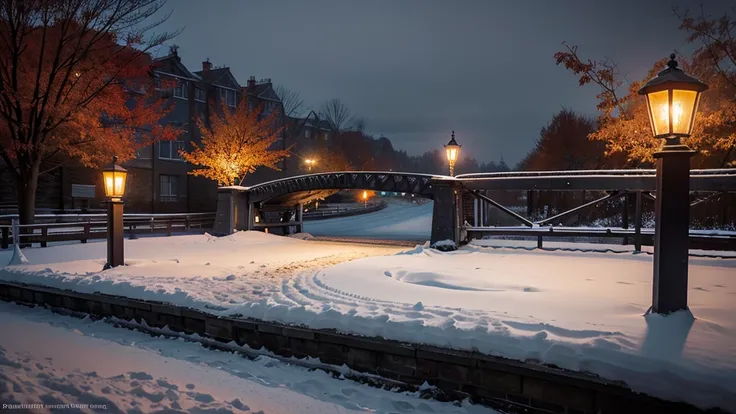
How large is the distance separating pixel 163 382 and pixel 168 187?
105 ft

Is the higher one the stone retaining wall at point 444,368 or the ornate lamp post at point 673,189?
the ornate lamp post at point 673,189

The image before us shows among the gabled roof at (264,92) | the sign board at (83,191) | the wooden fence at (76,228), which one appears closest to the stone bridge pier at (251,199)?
the wooden fence at (76,228)

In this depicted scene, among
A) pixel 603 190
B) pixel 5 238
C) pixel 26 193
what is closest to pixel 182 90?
pixel 26 193

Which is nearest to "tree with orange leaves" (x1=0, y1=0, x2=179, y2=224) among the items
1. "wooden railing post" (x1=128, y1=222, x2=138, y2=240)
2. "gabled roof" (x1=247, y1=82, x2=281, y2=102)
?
"wooden railing post" (x1=128, y1=222, x2=138, y2=240)

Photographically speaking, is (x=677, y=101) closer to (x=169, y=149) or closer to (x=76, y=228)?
(x=76, y=228)

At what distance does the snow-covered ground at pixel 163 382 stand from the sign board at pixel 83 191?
2441 centimetres

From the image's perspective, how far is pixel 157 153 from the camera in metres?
33.3

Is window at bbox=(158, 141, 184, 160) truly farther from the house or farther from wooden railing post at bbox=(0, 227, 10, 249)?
wooden railing post at bbox=(0, 227, 10, 249)

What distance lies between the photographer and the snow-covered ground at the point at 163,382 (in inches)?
185

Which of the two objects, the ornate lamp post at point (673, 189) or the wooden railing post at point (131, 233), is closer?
the ornate lamp post at point (673, 189)

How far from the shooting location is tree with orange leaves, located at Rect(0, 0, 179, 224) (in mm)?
15891

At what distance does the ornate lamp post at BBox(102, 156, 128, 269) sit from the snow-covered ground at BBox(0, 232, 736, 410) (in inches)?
20.7

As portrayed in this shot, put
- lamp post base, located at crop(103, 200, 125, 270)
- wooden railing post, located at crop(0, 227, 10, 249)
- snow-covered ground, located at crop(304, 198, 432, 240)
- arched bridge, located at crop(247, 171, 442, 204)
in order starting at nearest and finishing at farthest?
1. lamp post base, located at crop(103, 200, 125, 270)
2. wooden railing post, located at crop(0, 227, 10, 249)
3. arched bridge, located at crop(247, 171, 442, 204)
4. snow-covered ground, located at crop(304, 198, 432, 240)

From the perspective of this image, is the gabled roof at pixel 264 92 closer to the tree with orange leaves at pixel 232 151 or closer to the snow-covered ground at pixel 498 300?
the tree with orange leaves at pixel 232 151
